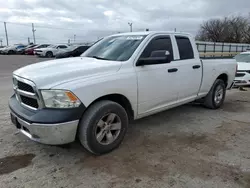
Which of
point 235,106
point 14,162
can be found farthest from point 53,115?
point 235,106

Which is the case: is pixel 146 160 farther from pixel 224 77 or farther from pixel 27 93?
pixel 224 77

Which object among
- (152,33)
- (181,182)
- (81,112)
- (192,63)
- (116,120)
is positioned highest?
(152,33)

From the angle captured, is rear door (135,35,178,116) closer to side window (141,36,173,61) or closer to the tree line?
side window (141,36,173,61)

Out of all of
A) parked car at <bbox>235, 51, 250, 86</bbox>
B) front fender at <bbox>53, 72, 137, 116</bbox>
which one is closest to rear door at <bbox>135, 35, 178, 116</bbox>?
front fender at <bbox>53, 72, 137, 116</bbox>

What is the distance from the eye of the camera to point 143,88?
12.3ft

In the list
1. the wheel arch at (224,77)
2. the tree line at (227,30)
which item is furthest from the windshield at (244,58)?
the tree line at (227,30)

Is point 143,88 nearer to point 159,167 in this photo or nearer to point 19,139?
point 159,167

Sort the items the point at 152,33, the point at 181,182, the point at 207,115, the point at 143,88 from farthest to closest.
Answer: the point at 207,115, the point at 152,33, the point at 143,88, the point at 181,182

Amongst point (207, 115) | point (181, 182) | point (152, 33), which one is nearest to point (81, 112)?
point (181, 182)

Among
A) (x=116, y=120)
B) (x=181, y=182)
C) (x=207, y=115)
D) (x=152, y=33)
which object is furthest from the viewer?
(x=207, y=115)

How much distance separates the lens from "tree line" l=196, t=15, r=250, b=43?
52500 millimetres

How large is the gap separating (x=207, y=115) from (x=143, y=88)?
2.35 metres

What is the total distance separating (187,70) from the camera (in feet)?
14.9

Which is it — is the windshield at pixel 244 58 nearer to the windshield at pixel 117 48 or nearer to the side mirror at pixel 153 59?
the windshield at pixel 117 48
